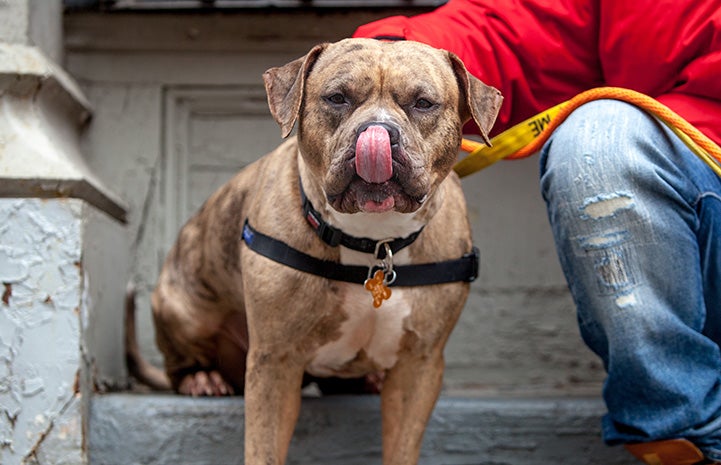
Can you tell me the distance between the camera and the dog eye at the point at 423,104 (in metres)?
1.85

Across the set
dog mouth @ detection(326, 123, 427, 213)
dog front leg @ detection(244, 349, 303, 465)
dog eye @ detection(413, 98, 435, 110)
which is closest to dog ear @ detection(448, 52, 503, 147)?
dog eye @ detection(413, 98, 435, 110)

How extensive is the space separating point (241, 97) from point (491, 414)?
1.51 m

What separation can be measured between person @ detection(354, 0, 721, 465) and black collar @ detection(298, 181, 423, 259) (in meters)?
0.36

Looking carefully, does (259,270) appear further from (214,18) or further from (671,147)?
(214,18)

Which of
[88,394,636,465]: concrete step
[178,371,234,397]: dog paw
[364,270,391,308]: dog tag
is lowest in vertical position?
[178,371,234,397]: dog paw

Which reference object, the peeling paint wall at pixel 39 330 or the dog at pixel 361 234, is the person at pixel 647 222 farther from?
the peeling paint wall at pixel 39 330

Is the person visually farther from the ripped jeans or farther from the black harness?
the black harness

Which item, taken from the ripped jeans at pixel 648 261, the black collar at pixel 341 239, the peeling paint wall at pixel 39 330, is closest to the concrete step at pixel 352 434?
the peeling paint wall at pixel 39 330

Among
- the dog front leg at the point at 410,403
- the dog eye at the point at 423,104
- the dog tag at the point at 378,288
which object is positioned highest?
the dog eye at the point at 423,104

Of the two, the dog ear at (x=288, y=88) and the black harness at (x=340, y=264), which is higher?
the dog ear at (x=288, y=88)

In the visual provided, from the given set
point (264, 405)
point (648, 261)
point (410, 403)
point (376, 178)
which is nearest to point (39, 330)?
point (264, 405)

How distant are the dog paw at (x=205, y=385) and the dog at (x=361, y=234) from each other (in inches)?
20.2

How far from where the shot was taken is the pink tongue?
1.69m

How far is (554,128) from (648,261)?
0.39 metres
